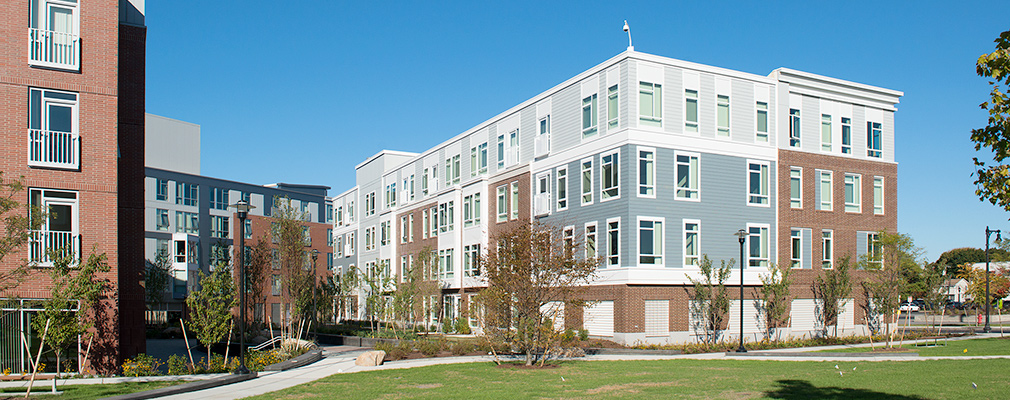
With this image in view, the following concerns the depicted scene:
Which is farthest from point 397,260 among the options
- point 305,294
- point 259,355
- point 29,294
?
point 29,294

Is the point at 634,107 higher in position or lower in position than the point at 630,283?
higher

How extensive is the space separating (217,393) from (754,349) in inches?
838

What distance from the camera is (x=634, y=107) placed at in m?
31.8

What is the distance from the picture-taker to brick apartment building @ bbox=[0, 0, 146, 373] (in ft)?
66.7

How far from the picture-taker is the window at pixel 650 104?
1265 inches

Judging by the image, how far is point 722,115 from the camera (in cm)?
3419

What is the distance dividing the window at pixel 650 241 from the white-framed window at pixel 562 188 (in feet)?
16.5

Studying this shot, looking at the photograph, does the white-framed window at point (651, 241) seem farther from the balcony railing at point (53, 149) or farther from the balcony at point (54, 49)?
the balcony at point (54, 49)

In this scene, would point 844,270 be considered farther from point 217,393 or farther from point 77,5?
point 77,5

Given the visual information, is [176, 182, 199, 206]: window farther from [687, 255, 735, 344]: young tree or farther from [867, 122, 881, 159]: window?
[867, 122, 881, 159]: window

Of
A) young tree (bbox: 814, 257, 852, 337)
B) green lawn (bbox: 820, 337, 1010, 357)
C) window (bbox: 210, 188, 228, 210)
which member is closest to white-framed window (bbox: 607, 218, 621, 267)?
green lawn (bbox: 820, 337, 1010, 357)

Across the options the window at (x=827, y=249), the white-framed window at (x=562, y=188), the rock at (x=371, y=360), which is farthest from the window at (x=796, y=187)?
the rock at (x=371, y=360)

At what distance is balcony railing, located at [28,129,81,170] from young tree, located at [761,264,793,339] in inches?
1067

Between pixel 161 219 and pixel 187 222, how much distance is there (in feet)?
9.52
